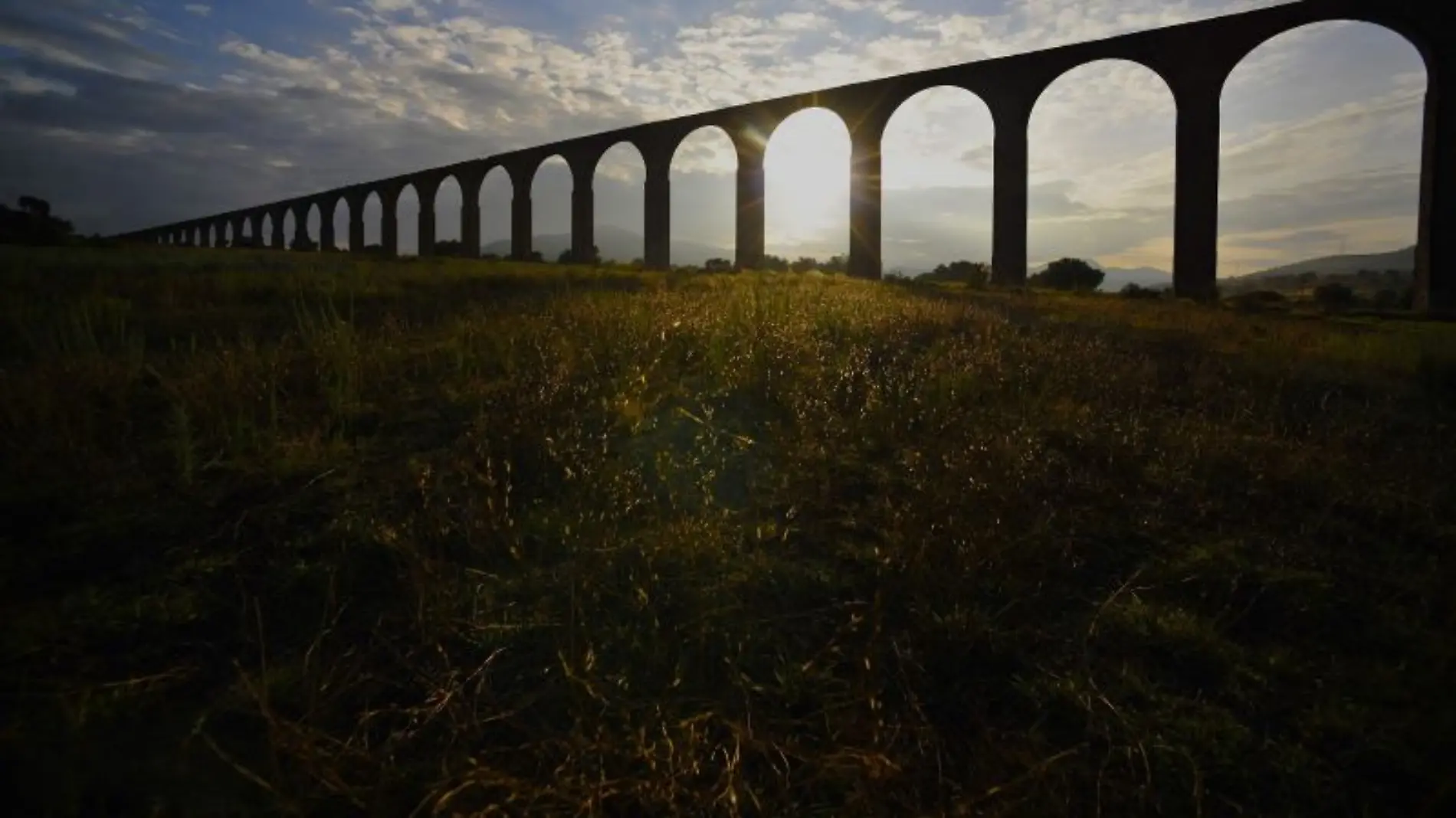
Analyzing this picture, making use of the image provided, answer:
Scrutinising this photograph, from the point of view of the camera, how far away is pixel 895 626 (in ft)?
6.19

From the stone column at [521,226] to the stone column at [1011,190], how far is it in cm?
2568

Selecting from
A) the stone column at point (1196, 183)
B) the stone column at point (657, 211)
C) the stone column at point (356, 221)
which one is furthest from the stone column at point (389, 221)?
the stone column at point (1196, 183)

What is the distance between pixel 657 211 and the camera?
108 ft

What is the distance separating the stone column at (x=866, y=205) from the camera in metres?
26.5

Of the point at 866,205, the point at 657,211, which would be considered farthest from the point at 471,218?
the point at 866,205

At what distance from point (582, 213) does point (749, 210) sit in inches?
389

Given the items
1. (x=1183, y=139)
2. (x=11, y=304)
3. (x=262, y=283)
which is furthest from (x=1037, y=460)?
(x=1183, y=139)

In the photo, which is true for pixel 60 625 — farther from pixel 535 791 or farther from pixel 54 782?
pixel 535 791

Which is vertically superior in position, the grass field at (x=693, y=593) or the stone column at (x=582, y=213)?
the stone column at (x=582, y=213)

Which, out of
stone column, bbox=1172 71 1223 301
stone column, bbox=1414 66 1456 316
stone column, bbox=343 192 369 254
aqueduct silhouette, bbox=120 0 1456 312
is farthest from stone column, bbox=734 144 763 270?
stone column, bbox=343 192 369 254

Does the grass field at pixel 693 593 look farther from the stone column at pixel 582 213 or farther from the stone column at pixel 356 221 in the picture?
the stone column at pixel 356 221

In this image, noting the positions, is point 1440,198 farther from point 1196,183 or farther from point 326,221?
point 326,221

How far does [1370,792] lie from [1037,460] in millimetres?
1609

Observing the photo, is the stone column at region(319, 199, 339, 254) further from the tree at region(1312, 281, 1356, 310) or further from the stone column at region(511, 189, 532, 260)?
the tree at region(1312, 281, 1356, 310)
